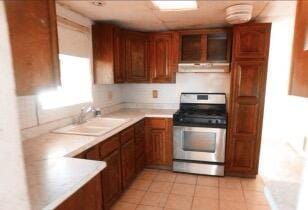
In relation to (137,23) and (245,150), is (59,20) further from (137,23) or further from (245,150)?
(245,150)

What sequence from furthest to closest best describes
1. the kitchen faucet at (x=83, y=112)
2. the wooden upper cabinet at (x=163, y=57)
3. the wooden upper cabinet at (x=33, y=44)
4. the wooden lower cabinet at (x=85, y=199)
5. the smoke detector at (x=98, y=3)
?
the wooden upper cabinet at (x=163, y=57)
the kitchen faucet at (x=83, y=112)
the smoke detector at (x=98, y=3)
the wooden lower cabinet at (x=85, y=199)
the wooden upper cabinet at (x=33, y=44)

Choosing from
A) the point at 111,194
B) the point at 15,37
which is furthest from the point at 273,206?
the point at 111,194

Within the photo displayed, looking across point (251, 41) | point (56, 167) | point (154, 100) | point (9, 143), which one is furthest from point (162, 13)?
point (9, 143)

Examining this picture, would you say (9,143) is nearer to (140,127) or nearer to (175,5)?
(175,5)

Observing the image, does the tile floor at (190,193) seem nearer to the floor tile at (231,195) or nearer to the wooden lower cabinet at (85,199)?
the floor tile at (231,195)

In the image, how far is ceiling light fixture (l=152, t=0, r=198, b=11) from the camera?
176 centimetres

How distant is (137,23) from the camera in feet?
8.11

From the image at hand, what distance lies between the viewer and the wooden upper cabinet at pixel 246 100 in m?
2.37

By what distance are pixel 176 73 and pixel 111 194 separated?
73.7 inches

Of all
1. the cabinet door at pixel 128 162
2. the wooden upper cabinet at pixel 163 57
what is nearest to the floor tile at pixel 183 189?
the cabinet door at pixel 128 162

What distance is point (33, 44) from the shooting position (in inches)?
37.7

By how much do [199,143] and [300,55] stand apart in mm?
2216

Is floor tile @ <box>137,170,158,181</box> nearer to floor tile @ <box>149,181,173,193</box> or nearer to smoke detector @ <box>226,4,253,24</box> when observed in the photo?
floor tile @ <box>149,181,173,193</box>

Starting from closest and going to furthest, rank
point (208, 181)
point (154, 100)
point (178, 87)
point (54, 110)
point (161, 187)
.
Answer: point (54, 110) < point (161, 187) < point (208, 181) < point (178, 87) < point (154, 100)
